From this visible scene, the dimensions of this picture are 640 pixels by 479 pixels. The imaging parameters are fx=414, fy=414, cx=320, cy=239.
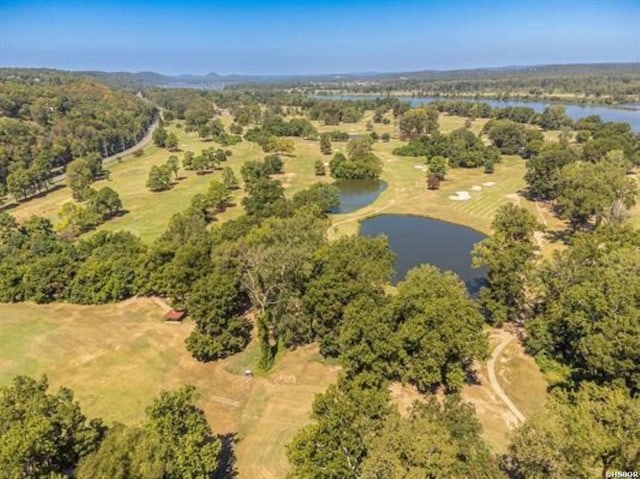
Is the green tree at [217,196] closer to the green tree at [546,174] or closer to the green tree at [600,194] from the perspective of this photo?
the green tree at [600,194]

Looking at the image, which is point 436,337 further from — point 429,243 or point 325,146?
point 325,146

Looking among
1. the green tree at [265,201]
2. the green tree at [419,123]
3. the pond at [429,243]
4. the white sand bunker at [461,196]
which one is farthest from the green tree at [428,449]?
the green tree at [419,123]

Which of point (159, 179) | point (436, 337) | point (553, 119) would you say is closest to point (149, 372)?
point (436, 337)

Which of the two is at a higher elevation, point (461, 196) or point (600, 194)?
point (600, 194)

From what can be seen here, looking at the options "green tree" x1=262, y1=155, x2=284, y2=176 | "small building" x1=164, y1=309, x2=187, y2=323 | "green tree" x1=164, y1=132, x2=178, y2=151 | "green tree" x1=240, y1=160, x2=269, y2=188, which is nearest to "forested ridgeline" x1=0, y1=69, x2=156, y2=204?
"green tree" x1=164, y1=132, x2=178, y2=151

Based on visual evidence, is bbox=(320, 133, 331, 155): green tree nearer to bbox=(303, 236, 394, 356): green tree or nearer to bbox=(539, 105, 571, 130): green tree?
bbox=(539, 105, 571, 130): green tree

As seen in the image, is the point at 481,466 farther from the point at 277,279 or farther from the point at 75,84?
the point at 75,84
